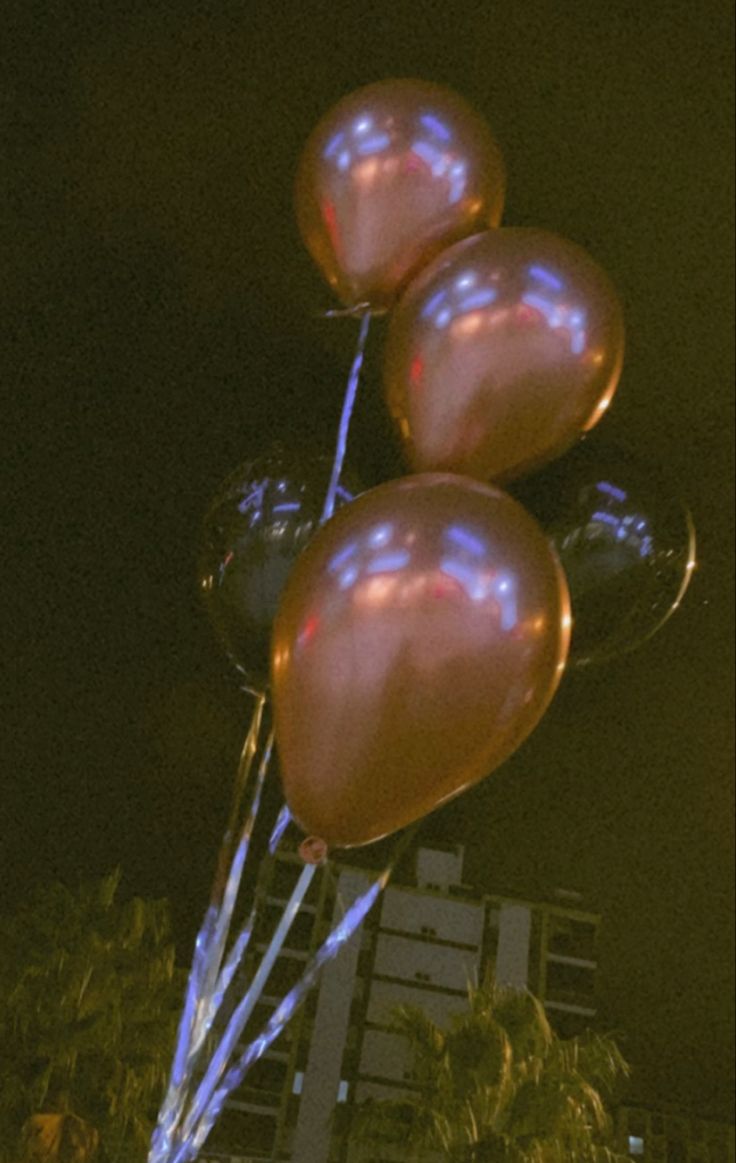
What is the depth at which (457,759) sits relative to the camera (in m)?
1.45

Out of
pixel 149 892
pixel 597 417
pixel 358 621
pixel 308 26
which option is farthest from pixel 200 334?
pixel 149 892

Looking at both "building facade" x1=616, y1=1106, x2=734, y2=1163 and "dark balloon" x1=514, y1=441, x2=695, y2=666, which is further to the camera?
"building facade" x1=616, y1=1106, x2=734, y2=1163

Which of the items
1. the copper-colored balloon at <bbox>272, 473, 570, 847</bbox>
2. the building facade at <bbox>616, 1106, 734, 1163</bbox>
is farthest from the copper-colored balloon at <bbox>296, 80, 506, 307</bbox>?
the building facade at <bbox>616, 1106, 734, 1163</bbox>

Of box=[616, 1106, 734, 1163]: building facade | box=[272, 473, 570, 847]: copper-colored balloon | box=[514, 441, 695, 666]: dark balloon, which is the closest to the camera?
box=[272, 473, 570, 847]: copper-colored balloon

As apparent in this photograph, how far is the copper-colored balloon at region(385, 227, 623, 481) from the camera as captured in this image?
1.64 metres

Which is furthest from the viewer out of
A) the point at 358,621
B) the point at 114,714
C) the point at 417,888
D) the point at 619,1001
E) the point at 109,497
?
the point at 417,888

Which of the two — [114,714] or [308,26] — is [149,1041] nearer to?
[114,714]

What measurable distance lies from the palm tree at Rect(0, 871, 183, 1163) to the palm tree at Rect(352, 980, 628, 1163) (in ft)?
7.92

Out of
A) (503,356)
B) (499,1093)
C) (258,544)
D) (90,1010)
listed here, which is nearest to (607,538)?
(503,356)

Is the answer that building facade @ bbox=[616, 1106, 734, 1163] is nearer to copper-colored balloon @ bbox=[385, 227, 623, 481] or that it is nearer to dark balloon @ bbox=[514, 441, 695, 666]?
dark balloon @ bbox=[514, 441, 695, 666]

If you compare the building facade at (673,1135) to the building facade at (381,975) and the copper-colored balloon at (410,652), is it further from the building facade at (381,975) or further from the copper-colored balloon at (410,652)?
the copper-colored balloon at (410,652)

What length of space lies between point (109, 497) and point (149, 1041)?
3854 millimetres

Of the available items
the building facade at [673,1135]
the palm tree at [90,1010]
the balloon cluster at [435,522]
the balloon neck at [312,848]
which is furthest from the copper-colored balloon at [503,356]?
the building facade at [673,1135]

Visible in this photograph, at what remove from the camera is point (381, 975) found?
67.1 feet
